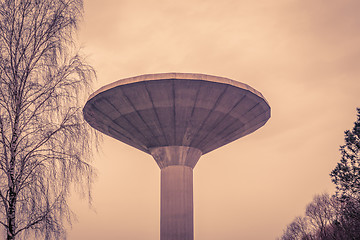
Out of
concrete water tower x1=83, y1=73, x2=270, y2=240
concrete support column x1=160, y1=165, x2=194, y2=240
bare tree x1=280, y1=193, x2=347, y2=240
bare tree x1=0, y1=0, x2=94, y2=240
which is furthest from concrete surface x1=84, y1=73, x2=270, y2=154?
bare tree x1=280, y1=193, x2=347, y2=240

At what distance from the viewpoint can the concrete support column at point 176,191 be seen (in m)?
21.3

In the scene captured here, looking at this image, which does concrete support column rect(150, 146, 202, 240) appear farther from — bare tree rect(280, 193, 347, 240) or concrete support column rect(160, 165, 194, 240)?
bare tree rect(280, 193, 347, 240)

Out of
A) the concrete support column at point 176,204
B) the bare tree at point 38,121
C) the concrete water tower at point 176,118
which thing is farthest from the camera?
the concrete support column at point 176,204

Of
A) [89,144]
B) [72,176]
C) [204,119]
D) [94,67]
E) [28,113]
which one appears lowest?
[72,176]

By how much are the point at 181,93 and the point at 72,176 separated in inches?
486

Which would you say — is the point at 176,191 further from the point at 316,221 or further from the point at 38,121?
the point at 316,221

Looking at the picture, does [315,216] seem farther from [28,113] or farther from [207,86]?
[28,113]

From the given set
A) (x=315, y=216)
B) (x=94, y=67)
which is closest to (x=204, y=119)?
(x=94, y=67)

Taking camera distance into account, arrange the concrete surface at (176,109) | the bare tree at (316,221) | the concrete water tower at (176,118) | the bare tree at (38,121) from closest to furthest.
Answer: the bare tree at (38,121) → the concrete surface at (176,109) → the concrete water tower at (176,118) → the bare tree at (316,221)

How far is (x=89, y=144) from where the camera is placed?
8.56 meters

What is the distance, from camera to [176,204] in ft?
70.3

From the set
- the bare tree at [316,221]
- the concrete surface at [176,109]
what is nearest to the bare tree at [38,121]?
the concrete surface at [176,109]

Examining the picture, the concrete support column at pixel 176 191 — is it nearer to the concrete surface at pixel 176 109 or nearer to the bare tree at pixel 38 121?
the concrete surface at pixel 176 109

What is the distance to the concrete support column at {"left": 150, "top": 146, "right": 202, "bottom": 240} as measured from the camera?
21.3 m
